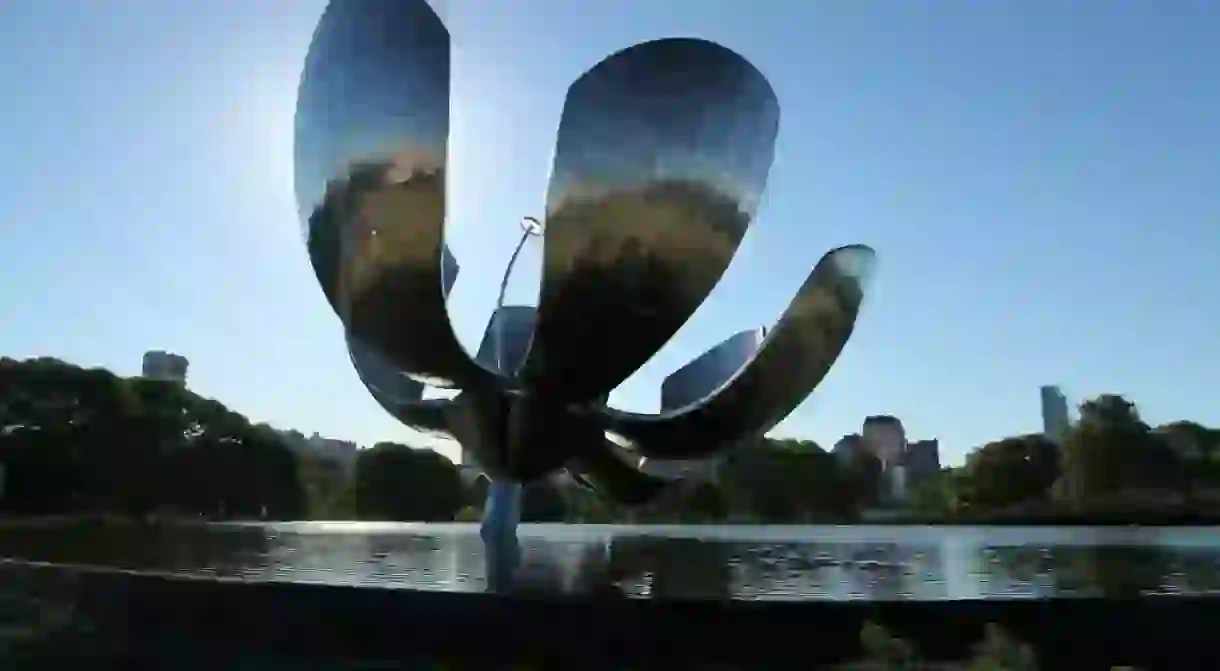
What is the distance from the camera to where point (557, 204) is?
10.3 meters

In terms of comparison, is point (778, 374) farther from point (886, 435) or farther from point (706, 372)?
point (886, 435)

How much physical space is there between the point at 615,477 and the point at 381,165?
5.55 meters

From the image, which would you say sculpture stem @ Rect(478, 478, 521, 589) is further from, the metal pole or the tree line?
the tree line

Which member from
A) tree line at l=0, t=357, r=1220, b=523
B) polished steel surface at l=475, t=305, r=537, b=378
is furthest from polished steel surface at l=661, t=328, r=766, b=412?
tree line at l=0, t=357, r=1220, b=523

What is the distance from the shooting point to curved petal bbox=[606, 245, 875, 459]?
1291cm

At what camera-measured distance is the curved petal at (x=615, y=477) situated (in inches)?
533

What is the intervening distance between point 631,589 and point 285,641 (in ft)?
14.9

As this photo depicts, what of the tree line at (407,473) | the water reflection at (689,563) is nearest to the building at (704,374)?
the water reflection at (689,563)

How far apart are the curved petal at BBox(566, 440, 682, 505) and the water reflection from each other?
101 cm

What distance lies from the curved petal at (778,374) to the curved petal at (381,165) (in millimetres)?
2912

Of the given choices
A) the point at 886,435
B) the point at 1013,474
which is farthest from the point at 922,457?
the point at 1013,474

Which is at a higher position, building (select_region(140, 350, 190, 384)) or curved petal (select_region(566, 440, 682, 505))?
building (select_region(140, 350, 190, 384))

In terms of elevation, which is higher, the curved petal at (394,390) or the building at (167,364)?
the building at (167,364)

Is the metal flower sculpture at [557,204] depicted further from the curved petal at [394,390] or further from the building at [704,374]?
Result: the building at [704,374]
